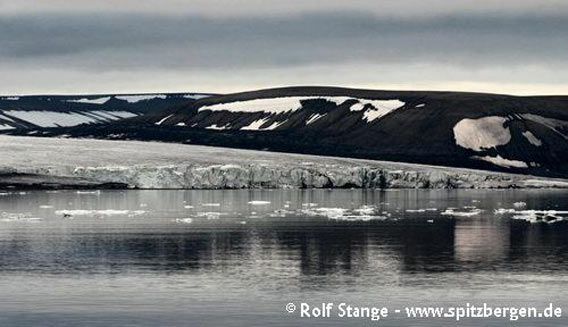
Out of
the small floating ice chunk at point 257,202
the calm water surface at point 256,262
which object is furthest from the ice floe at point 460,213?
the small floating ice chunk at point 257,202

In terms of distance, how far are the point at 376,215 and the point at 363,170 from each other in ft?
108

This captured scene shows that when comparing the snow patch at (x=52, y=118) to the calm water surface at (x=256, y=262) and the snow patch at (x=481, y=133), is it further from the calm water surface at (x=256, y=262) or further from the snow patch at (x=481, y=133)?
the calm water surface at (x=256, y=262)

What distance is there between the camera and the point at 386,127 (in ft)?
441

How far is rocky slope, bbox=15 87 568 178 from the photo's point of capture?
121 metres

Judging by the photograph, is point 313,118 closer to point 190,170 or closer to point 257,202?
point 190,170

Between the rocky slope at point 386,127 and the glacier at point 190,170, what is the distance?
25800mm

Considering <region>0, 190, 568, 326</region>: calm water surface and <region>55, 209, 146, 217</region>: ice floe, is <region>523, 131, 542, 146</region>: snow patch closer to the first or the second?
<region>0, 190, 568, 326</region>: calm water surface

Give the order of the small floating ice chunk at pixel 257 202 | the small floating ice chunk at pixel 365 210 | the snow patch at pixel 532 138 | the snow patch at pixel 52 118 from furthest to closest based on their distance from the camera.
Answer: the snow patch at pixel 52 118, the snow patch at pixel 532 138, the small floating ice chunk at pixel 257 202, the small floating ice chunk at pixel 365 210

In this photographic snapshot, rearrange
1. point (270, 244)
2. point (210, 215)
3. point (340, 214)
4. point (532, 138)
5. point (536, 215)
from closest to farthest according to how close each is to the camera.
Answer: point (270, 244), point (210, 215), point (340, 214), point (536, 215), point (532, 138)

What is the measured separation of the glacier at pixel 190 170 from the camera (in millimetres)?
76625

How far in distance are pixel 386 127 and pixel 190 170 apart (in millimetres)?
58316

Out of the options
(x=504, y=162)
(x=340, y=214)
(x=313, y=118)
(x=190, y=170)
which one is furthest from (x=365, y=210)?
(x=313, y=118)

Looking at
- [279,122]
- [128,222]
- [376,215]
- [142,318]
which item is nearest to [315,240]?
[128,222]

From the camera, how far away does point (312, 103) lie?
5940 inches
